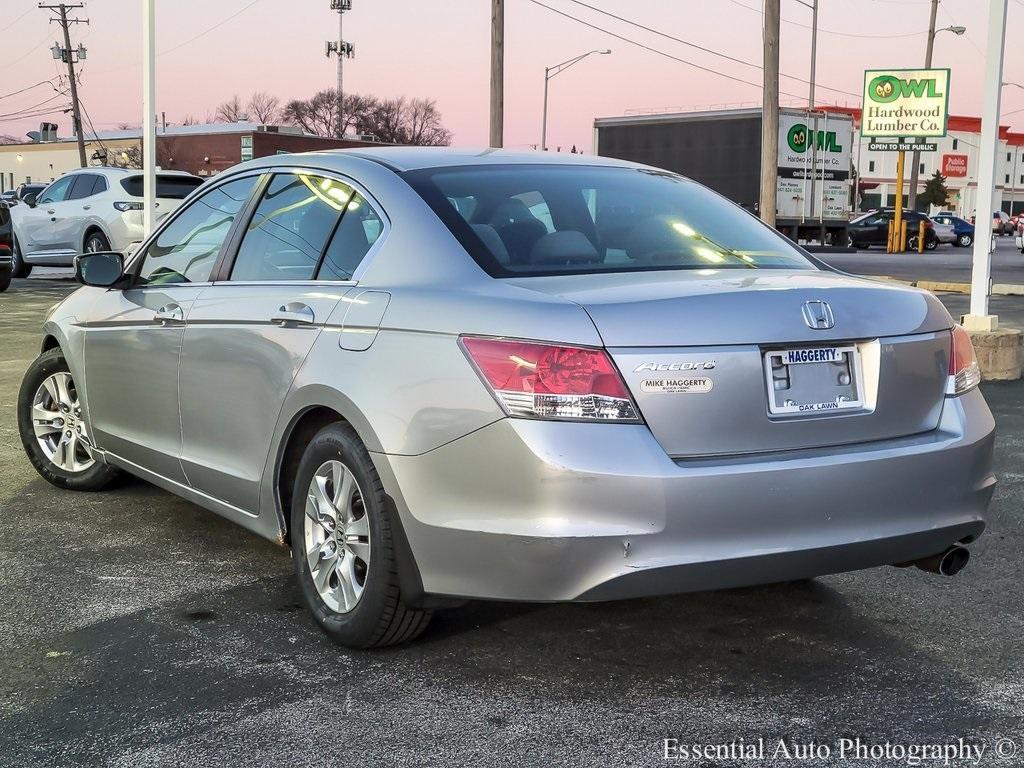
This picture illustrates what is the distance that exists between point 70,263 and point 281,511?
18.1 meters

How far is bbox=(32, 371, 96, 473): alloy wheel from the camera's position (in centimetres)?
605

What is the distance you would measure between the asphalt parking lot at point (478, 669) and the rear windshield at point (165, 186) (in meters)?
15.0

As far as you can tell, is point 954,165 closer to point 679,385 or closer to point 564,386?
point 679,385

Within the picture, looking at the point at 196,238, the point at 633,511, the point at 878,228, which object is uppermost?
the point at 196,238

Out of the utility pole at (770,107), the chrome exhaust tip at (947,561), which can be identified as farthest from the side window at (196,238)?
the utility pole at (770,107)

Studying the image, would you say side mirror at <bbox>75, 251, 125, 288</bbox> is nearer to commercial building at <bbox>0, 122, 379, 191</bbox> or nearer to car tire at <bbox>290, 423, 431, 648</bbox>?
car tire at <bbox>290, 423, 431, 648</bbox>

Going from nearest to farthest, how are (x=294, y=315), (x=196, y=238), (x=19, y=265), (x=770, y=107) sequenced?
(x=294, y=315), (x=196, y=238), (x=770, y=107), (x=19, y=265)

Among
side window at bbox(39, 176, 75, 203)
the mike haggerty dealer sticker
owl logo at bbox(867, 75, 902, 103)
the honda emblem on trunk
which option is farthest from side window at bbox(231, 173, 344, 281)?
owl logo at bbox(867, 75, 902, 103)

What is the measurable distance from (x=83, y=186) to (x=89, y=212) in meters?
0.55

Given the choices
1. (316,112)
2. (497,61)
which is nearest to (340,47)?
(316,112)

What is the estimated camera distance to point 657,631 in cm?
417

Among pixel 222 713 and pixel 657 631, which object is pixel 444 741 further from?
pixel 657 631

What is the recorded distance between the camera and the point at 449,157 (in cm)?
455

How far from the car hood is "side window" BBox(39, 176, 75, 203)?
1821cm
